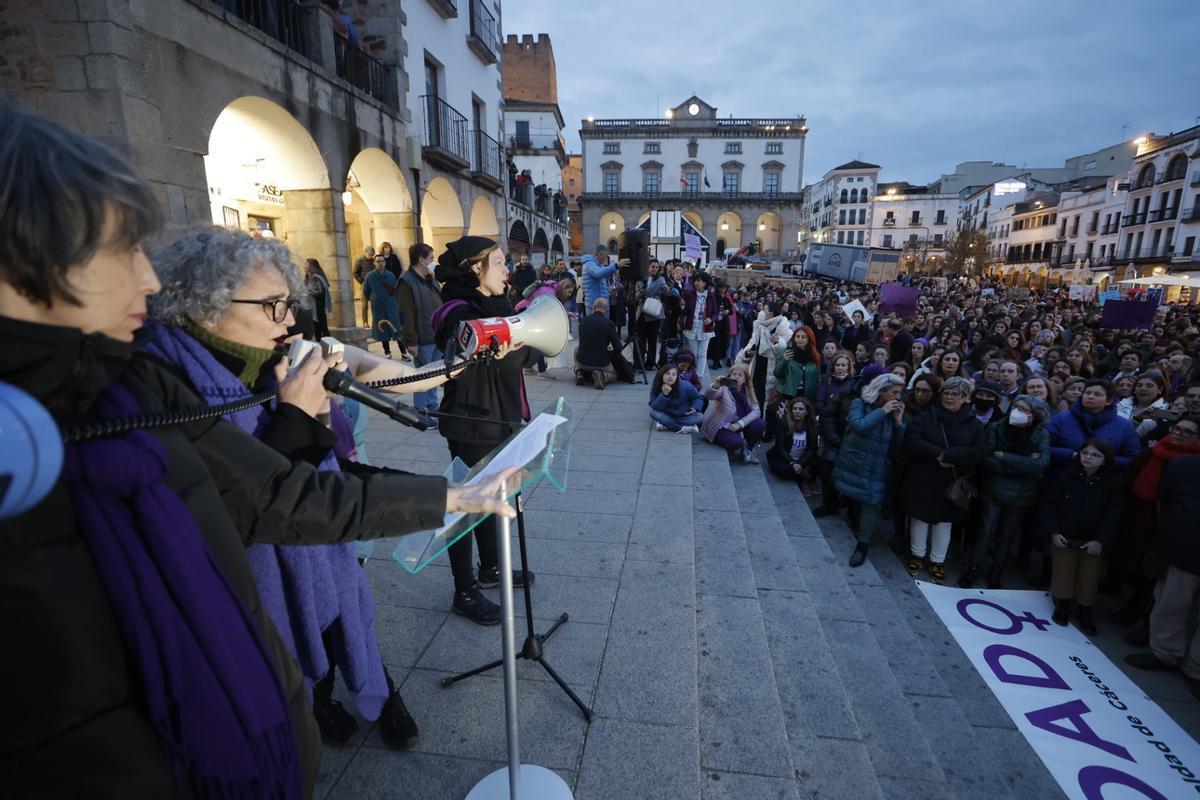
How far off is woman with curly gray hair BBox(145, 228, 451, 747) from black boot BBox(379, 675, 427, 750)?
599mm

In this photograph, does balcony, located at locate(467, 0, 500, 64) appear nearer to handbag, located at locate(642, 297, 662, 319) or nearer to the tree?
handbag, located at locate(642, 297, 662, 319)

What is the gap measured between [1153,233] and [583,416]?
4762 cm

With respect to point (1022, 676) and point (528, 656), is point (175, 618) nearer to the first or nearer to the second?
point (528, 656)

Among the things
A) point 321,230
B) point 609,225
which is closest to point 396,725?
point 321,230

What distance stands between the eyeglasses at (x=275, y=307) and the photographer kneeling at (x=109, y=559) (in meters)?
0.54

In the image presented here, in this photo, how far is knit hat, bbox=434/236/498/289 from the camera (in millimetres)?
2822

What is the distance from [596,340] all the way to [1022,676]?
6.52 m

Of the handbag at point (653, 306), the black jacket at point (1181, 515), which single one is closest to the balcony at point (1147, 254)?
the handbag at point (653, 306)

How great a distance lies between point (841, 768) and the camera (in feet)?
8.20

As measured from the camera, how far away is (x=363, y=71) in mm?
10086

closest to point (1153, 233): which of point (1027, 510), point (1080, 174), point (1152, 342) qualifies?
point (1080, 174)

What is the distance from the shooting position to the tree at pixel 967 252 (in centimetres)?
5003

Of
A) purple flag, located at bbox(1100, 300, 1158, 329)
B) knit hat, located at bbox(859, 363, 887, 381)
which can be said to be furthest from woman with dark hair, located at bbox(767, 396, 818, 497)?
purple flag, located at bbox(1100, 300, 1158, 329)

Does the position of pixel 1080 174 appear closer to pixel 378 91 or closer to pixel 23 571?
pixel 378 91
